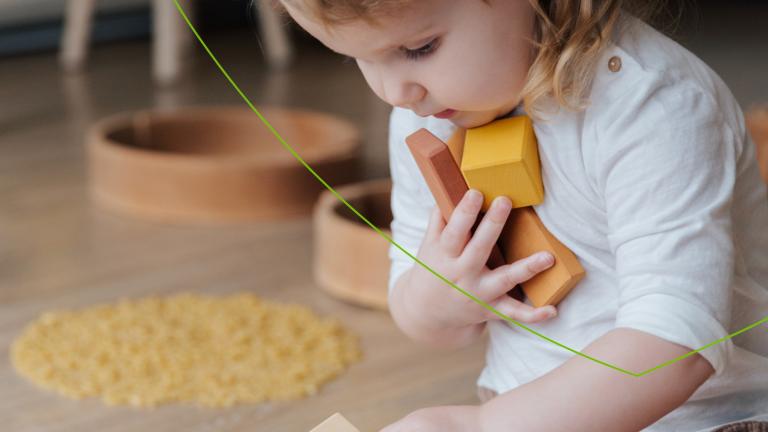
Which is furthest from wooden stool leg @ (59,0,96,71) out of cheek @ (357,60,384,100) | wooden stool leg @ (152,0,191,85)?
cheek @ (357,60,384,100)

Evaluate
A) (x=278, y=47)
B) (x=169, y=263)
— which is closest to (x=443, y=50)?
(x=169, y=263)

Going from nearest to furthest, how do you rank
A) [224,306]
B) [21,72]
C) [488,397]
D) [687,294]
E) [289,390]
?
1. [687,294]
2. [488,397]
3. [289,390]
4. [224,306]
5. [21,72]

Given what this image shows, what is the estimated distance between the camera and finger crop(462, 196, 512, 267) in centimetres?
50

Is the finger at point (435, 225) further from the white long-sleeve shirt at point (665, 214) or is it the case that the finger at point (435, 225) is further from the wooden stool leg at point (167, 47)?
the wooden stool leg at point (167, 47)

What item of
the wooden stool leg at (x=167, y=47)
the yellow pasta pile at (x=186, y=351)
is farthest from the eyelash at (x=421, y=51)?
the wooden stool leg at (x=167, y=47)

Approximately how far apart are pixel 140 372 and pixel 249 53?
0.34 metres

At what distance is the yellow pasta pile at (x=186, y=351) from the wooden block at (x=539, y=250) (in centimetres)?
38

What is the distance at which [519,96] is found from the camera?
0.48 metres

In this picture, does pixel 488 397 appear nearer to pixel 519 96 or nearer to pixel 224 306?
pixel 519 96

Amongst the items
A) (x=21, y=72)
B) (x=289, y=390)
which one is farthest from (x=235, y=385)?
(x=21, y=72)

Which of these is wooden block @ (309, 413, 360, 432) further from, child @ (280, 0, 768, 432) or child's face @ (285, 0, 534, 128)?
child's face @ (285, 0, 534, 128)

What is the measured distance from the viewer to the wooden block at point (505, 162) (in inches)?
19.3

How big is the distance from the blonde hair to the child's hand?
0.19 ft

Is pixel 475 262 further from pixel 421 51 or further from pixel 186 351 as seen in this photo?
pixel 186 351
